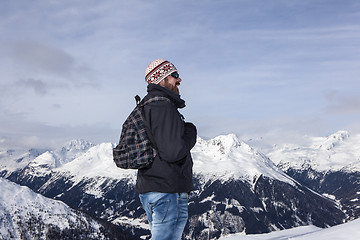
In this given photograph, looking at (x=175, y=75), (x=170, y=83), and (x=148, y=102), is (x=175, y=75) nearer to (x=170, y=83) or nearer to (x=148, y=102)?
(x=170, y=83)

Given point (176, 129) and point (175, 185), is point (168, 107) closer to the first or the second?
point (176, 129)

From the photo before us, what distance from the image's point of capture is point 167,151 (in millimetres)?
6137

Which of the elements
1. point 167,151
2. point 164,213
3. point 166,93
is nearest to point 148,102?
point 166,93

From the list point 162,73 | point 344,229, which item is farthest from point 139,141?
point 344,229

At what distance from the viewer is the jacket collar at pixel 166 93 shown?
6707mm

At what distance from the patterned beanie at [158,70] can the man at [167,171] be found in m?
0.35

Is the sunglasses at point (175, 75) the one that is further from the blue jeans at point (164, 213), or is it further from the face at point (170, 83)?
the blue jeans at point (164, 213)

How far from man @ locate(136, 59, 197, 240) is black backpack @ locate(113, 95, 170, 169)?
120mm

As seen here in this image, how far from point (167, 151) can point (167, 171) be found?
0.42m

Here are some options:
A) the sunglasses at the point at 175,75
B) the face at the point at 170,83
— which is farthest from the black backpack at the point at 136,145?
the sunglasses at the point at 175,75

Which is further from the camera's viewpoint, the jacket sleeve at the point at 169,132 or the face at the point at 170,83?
the face at the point at 170,83

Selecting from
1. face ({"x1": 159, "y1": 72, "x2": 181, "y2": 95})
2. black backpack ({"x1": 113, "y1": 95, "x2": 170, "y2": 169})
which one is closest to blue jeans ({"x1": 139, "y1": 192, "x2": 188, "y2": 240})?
black backpack ({"x1": 113, "y1": 95, "x2": 170, "y2": 169})

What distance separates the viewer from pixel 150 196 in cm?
644

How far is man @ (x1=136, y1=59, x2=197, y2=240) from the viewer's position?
20.3 ft
